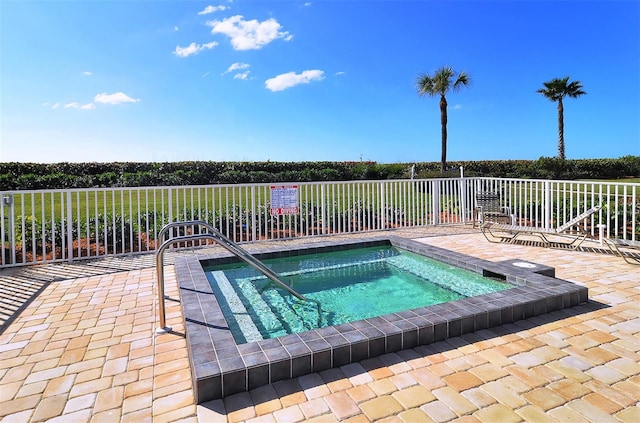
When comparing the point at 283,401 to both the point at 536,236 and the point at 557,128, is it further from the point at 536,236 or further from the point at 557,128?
the point at 557,128

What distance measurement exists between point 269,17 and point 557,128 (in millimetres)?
25198

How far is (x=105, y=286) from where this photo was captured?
4059 millimetres

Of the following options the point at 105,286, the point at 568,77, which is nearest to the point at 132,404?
the point at 105,286

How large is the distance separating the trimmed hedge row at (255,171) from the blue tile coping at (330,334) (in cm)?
1212

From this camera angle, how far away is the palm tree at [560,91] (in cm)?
2519

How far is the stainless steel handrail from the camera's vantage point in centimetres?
271

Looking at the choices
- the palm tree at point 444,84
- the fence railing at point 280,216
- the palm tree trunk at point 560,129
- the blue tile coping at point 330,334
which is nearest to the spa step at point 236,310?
the blue tile coping at point 330,334

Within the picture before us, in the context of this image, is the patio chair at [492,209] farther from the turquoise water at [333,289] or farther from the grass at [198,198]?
the turquoise water at [333,289]

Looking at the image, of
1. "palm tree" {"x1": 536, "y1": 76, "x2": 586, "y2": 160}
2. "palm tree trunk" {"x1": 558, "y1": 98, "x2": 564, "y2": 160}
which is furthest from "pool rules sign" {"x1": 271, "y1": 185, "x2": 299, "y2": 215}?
"palm tree trunk" {"x1": 558, "y1": 98, "x2": 564, "y2": 160}

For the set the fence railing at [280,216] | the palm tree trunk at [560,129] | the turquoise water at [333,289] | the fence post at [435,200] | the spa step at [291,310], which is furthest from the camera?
the palm tree trunk at [560,129]

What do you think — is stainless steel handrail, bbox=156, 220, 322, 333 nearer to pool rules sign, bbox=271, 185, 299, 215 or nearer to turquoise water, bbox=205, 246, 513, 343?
turquoise water, bbox=205, 246, 513, 343

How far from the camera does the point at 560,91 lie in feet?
83.4

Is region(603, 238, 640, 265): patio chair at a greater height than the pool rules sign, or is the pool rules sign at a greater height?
the pool rules sign

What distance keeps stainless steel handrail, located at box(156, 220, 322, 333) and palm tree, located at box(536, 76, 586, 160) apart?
94.6 ft
